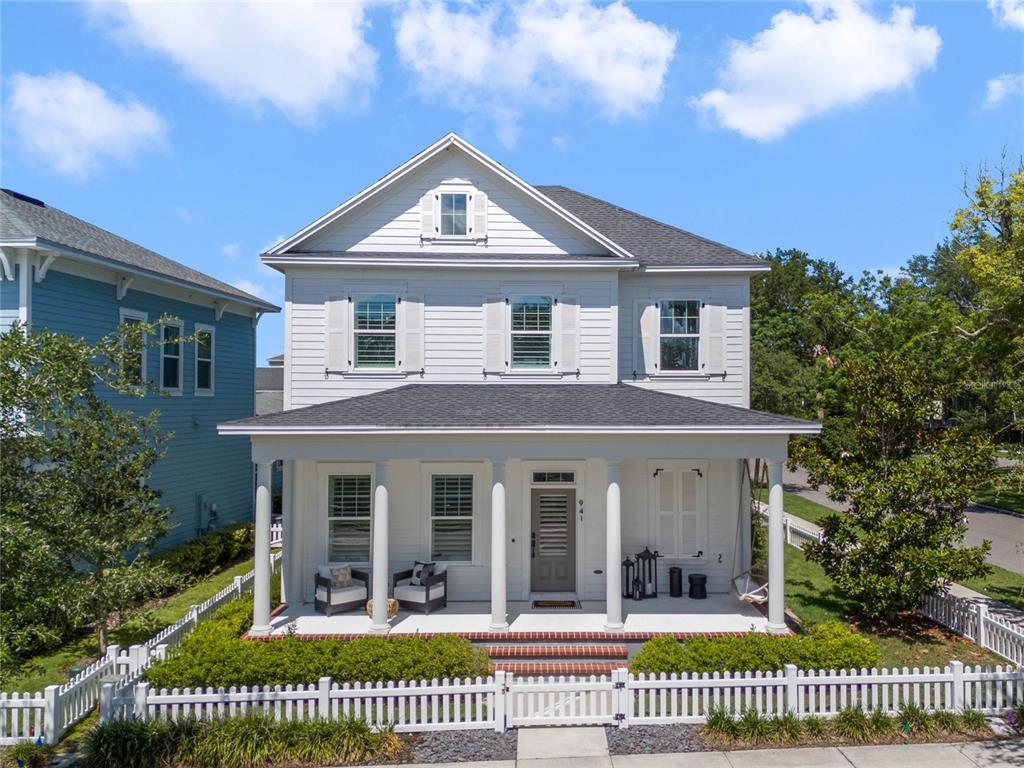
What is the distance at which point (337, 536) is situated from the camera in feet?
42.8

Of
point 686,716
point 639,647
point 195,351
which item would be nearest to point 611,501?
point 639,647

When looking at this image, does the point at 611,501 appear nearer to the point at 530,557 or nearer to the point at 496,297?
the point at 530,557

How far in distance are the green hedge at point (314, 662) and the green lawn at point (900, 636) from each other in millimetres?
6503

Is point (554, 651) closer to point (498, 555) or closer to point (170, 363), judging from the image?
point (498, 555)

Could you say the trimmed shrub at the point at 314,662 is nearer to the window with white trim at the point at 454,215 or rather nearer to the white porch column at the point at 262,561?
the white porch column at the point at 262,561

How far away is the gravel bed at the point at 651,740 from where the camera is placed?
7797 millimetres

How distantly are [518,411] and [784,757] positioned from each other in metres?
6.41

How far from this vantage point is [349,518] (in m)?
13.0

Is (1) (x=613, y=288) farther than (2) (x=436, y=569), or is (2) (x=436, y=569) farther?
(1) (x=613, y=288)

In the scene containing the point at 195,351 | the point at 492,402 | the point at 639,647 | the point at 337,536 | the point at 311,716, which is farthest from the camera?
the point at 195,351

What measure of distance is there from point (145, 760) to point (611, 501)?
24.5 ft

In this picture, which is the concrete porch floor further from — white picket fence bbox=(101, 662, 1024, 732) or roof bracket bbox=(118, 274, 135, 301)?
roof bracket bbox=(118, 274, 135, 301)

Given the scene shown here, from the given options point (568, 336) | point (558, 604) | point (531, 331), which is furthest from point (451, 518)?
point (568, 336)

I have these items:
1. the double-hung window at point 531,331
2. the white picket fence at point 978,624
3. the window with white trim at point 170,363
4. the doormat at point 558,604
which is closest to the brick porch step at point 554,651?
the doormat at point 558,604
